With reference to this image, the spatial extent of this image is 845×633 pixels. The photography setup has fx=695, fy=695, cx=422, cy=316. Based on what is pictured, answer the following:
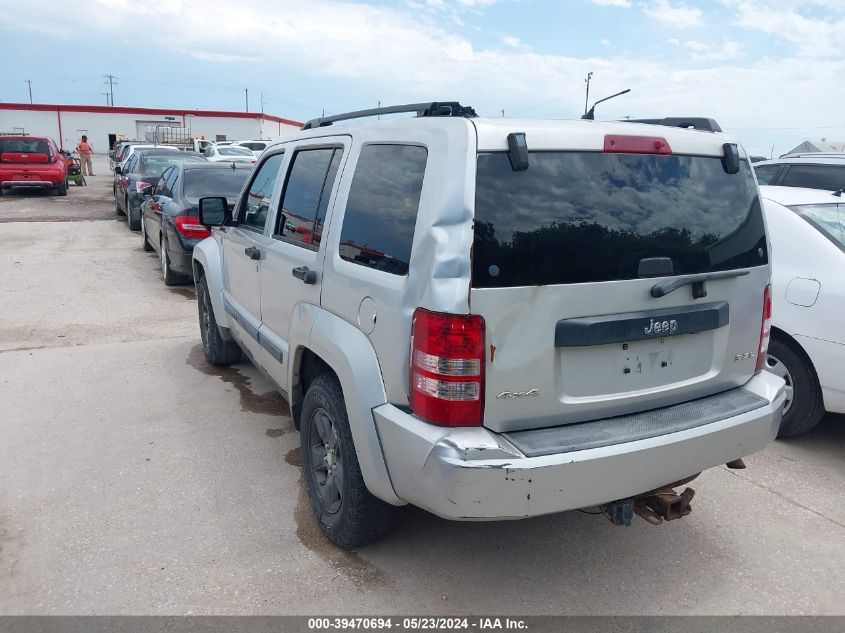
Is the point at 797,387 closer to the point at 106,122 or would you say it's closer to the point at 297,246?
the point at 297,246

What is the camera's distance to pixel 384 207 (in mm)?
2914

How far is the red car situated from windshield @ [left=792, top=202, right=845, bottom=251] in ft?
71.9

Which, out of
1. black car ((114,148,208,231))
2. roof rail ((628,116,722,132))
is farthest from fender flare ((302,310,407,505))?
black car ((114,148,208,231))

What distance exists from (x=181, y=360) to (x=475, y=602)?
13.7 ft

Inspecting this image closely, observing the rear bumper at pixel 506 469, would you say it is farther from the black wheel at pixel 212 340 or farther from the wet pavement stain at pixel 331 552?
the black wheel at pixel 212 340

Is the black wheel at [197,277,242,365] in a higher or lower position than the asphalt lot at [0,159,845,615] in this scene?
higher

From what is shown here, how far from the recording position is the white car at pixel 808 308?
4223 millimetres

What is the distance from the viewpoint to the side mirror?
5012mm

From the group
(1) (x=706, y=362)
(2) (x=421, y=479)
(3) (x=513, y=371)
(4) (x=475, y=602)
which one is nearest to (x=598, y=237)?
(3) (x=513, y=371)

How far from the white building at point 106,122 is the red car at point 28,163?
31111 millimetres

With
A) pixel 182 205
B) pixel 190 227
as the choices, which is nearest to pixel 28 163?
pixel 182 205

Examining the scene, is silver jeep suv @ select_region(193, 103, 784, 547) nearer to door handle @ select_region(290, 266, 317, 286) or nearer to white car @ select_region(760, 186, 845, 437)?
door handle @ select_region(290, 266, 317, 286)

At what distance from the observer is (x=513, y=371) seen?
8.32ft

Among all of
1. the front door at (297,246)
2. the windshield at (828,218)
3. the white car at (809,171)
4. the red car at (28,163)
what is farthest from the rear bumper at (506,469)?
the red car at (28,163)
